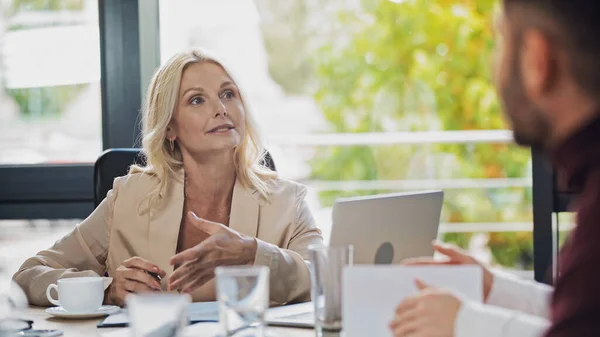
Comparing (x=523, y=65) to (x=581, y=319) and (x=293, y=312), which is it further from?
(x=293, y=312)

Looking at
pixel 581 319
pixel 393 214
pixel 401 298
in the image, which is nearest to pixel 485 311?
pixel 401 298

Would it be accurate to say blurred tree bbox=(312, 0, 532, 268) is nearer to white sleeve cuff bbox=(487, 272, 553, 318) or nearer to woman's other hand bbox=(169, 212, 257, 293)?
woman's other hand bbox=(169, 212, 257, 293)

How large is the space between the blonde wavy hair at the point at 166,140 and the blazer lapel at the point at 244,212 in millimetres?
36

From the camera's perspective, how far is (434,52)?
23.5 feet

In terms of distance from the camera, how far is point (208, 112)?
234 centimetres

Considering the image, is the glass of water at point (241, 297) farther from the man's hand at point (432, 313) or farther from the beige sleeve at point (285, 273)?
the beige sleeve at point (285, 273)

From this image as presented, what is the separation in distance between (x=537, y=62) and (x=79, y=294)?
1140 millimetres

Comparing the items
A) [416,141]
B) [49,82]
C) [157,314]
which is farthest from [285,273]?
[416,141]

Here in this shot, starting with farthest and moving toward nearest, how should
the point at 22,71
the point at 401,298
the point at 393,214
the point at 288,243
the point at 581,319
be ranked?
the point at 22,71 < the point at 288,243 < the point at 393,214 < the point at 401,298 < the point at 581,319

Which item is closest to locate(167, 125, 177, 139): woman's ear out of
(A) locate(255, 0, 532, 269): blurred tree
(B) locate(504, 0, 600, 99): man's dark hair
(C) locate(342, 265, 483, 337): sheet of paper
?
(C) locate(342, 265, 483, 337): sheet of paper

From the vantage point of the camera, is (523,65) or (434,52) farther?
(434,52)

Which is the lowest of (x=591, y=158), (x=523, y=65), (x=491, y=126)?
(x=491, y=126)

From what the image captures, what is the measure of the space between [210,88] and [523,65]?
150 cm

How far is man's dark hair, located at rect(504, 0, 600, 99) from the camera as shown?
92cm
